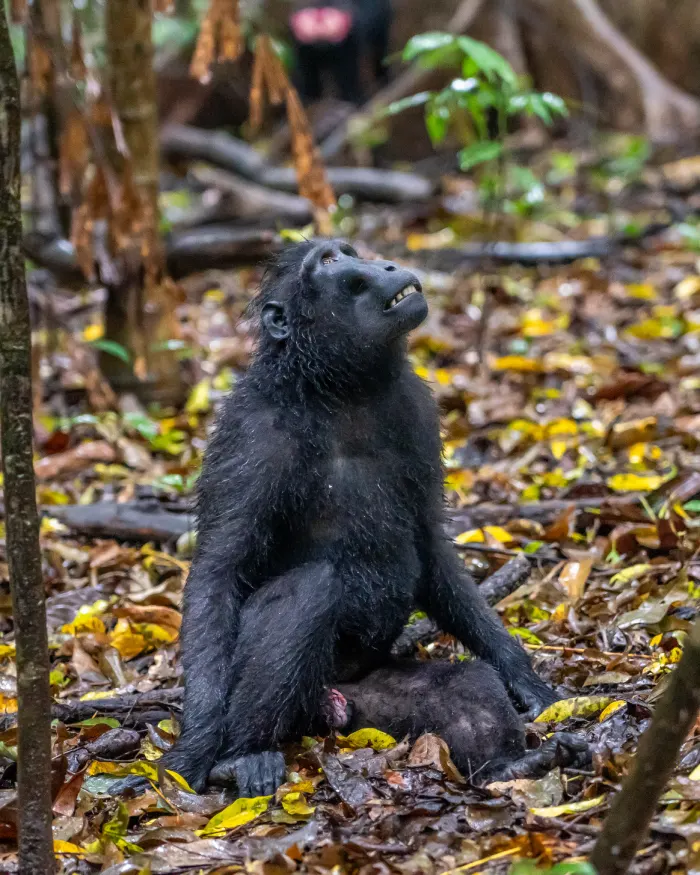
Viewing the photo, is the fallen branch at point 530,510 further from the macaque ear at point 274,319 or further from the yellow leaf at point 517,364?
the yellow leaf at point 517,364

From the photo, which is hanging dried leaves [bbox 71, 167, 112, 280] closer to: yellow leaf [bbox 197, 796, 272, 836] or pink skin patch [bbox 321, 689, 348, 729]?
pink skin patch [bbox 321, 689, 348, 729]

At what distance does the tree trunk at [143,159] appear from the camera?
7.12m

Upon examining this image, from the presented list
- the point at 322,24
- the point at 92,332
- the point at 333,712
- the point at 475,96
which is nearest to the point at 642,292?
the point at 475,96

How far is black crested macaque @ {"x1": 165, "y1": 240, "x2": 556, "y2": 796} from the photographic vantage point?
3.83 m

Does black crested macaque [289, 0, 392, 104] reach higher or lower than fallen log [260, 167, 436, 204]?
higher

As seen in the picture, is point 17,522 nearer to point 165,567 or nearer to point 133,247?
point 165,567

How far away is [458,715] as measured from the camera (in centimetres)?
380

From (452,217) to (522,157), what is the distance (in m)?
2.64

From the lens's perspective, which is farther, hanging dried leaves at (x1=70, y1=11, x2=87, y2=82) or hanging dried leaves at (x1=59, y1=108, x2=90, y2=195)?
hanging dried leaves at (x1=59, y1=108, x2=90, y2=195)

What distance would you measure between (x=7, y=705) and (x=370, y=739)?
1497 millimetres

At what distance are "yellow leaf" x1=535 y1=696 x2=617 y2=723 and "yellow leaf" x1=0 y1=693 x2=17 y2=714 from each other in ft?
6.53

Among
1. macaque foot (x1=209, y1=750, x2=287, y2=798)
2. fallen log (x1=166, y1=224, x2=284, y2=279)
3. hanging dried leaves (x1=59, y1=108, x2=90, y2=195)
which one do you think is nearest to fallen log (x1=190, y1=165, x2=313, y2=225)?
fallen log (x1=166, y1=224, x2=284, y2=279)

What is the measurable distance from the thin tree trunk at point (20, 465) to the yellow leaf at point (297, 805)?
2.91ft

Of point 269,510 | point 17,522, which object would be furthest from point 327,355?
point 17,522
